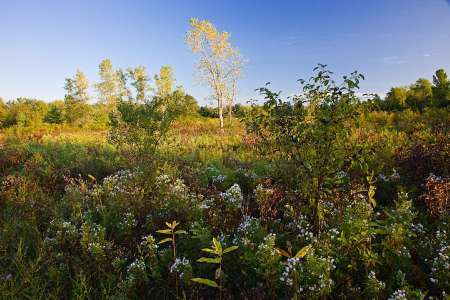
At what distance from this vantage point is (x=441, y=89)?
21.1 meters

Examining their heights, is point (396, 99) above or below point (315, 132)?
above

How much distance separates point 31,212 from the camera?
21.7 ft

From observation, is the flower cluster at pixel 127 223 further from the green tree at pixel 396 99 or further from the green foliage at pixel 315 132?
the green tree at pixel 396 99

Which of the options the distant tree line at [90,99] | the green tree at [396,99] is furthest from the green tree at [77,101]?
the green tree at [396,99]

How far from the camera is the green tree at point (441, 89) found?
817 inches

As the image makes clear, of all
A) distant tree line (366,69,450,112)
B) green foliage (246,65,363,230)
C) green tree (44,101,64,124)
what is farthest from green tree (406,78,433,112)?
green tree (44,101,64,124)

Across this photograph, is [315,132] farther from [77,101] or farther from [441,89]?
[77,101]

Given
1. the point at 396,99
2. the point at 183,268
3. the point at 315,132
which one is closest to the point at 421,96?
the point at 396,99

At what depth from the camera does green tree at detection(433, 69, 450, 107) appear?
2076cm

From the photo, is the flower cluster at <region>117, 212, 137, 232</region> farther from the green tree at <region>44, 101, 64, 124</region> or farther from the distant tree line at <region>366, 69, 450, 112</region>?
the green tree at <region>44, 101, 64, 124</region>

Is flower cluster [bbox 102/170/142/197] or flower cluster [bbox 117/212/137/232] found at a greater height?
flower cluster [bbox 102/170/142/197]

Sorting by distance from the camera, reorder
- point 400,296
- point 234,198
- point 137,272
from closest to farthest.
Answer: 1. point 400,296
2. point 137,272
3. point 234,198

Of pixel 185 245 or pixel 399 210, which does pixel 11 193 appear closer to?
pixel 185 245

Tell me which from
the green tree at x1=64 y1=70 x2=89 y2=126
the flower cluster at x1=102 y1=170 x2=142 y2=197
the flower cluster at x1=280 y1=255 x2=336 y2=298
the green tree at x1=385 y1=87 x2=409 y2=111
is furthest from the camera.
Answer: the green tree at x1=64 y1=70 x2=89 y2=126
